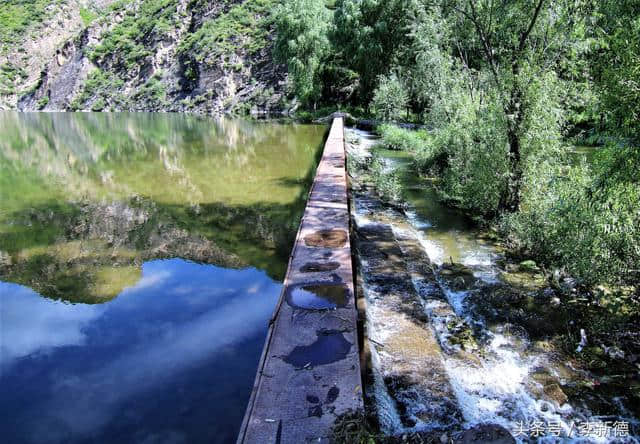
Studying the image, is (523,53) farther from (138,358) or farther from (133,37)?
(133,37)

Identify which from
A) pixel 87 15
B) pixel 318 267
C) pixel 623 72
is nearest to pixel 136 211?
pixel 318 267

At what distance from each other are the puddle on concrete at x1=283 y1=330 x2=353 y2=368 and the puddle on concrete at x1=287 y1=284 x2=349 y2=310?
63cm

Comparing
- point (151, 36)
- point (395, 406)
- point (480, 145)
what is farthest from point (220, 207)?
point (151, 36)

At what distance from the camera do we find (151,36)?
314ft

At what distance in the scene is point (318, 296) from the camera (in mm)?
5301

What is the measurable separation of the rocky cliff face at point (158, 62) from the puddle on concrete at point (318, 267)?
55.5 m

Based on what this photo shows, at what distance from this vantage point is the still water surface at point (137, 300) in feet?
14.8

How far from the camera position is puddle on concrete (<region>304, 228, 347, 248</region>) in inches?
281

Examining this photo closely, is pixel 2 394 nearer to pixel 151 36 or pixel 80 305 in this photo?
pixel 80 305

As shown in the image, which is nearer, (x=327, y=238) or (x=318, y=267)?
(x=318, y=267)

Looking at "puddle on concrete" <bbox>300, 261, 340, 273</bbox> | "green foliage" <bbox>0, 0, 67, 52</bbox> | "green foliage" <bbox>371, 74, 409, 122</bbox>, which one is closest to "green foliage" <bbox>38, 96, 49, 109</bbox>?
"green foliage" <bbox>0, 0, 67, 52</bbox>

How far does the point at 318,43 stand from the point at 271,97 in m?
22.1

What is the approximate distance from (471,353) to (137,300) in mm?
4809

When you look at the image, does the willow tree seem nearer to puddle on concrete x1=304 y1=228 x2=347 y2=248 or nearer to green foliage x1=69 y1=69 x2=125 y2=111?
puddle on concrete x1=304 y1=228 x2=347 y2=248
